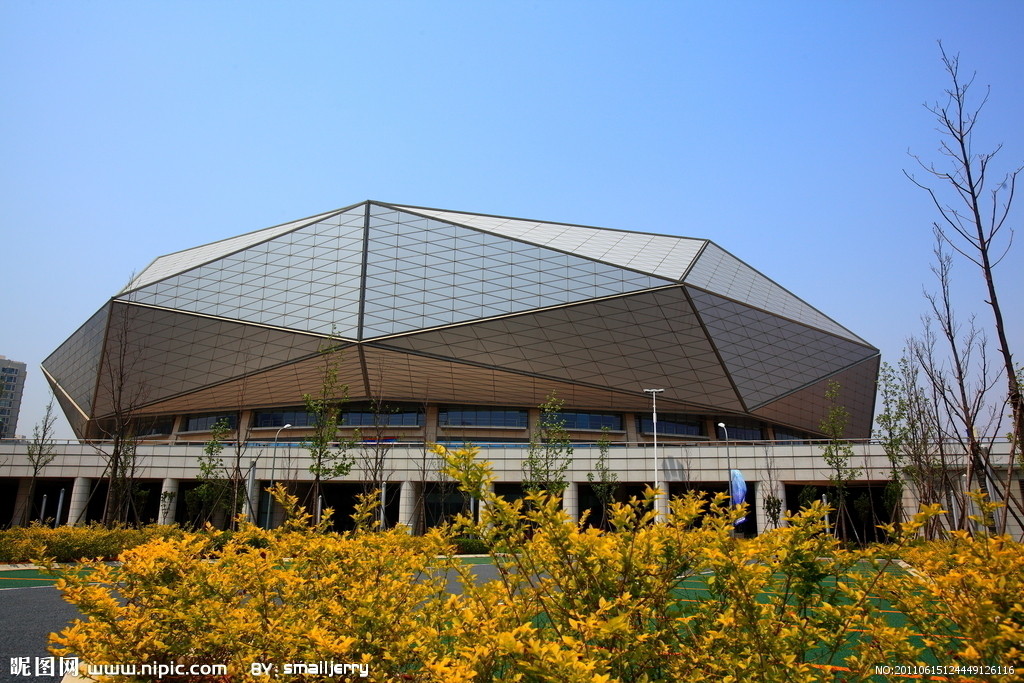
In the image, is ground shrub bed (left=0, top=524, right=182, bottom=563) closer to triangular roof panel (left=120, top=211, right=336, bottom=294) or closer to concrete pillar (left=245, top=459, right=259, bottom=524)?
concrete pillar (left=245, top=459, right=259, bottom=524)

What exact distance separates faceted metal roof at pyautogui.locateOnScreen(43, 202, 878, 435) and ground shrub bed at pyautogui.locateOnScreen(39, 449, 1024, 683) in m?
32.7

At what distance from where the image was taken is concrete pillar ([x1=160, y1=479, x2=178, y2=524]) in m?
37.4

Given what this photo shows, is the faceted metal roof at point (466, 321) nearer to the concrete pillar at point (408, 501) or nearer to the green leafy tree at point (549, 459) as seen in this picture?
the green leafy tree at point (549, 459)

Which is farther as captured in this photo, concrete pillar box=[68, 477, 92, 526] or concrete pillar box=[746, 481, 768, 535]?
concrete pillar box=[68, 477, 92, 526]

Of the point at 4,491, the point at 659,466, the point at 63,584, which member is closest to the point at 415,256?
the point at 659,466

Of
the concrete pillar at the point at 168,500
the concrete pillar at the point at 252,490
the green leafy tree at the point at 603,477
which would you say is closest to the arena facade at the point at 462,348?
the concrete pillar at the point at 168,500

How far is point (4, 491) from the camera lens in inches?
1620

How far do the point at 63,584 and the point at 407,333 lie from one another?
32.9 m

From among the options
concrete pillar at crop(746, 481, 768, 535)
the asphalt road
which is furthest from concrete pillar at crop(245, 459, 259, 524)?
concrete pillar at crop(746, 481, 768, 535)

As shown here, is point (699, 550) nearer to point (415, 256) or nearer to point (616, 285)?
point (616, 285)

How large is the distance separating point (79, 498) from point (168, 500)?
5.07 metres

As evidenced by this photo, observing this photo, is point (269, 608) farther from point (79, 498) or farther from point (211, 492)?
point (79, 498)

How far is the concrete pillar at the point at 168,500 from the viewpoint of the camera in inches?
1474

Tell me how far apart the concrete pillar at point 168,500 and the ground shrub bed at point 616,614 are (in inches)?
1461
